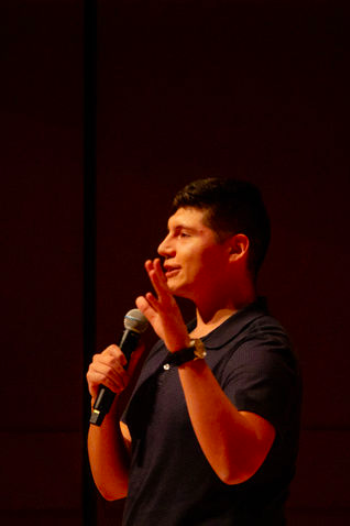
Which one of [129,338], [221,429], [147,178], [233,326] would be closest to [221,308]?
[233,326]

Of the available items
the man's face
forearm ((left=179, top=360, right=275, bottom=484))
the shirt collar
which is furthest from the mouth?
forearm ((left=179, top=360, right=275, bottom=484))

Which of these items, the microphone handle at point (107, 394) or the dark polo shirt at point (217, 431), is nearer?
the dark polo shirt at point (217, 431)

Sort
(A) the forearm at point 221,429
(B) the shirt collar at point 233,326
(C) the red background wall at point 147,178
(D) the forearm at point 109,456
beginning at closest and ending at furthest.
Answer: (A) the forearm at point 221,429 → (B) the shirt collar at point 233,326 → (D) the forearm at point 109,456 → (C) the red background wall at point 147,178

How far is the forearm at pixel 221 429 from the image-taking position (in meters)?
0.96

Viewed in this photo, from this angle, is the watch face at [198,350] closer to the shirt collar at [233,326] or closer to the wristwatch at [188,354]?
the wristwatch at [188,354]

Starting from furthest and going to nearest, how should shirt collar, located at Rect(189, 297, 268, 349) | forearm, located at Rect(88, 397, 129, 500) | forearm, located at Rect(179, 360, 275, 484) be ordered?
1. forearm, located at Rect(88, 397, 129, 500)
2. shirt collar, located at Rect(189, 297, 268, 349)
3. forearm, located at Rect(179, 360, 275, 484)

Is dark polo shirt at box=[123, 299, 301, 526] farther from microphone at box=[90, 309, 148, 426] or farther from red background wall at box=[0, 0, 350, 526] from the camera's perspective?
red background wall at box=[0, 0, 350, 526]

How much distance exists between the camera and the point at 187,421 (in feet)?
3.56

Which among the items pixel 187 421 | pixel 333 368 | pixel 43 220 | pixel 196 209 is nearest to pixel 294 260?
pixel 333 368

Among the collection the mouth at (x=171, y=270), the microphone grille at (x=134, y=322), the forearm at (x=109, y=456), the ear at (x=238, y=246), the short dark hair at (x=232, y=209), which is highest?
the short dark hair at (x=232, y=209)

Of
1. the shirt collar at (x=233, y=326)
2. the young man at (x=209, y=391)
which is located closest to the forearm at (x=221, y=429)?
the young man at (x=209, y=391)

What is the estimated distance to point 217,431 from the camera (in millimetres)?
955

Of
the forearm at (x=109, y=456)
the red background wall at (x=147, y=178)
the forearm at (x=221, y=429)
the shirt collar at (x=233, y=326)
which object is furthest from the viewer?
the red background wall at (x=147, y=178)

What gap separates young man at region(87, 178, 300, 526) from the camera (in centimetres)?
98
